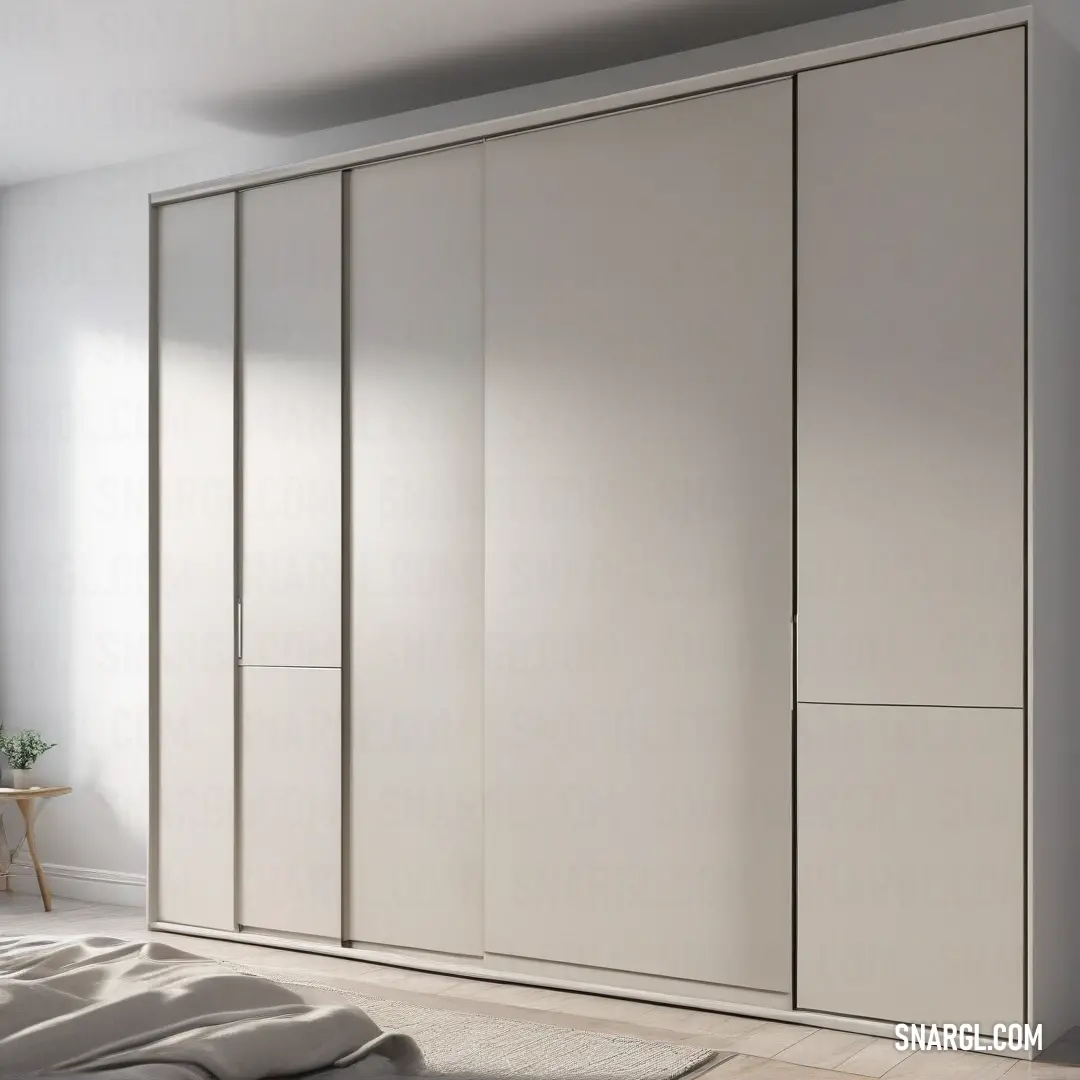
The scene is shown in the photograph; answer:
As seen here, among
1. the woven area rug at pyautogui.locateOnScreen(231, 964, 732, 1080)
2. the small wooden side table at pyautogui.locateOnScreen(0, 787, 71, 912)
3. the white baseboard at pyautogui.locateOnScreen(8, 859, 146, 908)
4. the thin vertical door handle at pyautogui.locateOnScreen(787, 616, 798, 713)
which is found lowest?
the white baseboard at pyautogui.locateOnScreen(8, 859, 146, 908)

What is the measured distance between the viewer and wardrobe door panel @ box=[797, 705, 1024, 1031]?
3250mm

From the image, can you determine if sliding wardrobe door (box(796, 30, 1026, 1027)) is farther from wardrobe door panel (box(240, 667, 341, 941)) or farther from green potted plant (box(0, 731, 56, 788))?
green potted plant (box(0, 731, 56, 788))

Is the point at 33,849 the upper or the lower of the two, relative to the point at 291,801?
lower

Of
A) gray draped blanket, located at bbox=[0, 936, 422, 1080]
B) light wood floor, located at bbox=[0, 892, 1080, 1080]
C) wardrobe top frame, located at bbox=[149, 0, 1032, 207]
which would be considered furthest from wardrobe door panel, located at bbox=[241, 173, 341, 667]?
gray draped blanket, located at bbox=[0, 936, 422, 1080]

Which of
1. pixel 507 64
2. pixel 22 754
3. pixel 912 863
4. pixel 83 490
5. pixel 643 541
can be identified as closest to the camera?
pixel 912 863

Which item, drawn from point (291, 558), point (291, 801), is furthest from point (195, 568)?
point (291, 801)

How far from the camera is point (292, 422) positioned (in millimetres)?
4445

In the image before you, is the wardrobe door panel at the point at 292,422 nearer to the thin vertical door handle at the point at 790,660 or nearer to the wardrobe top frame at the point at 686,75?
the wardrobe top frame at the point at 686,75

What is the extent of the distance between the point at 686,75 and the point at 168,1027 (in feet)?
10.4

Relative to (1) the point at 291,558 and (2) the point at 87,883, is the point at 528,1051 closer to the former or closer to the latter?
(1) the point at 291,558

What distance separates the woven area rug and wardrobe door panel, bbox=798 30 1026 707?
3.15 ft

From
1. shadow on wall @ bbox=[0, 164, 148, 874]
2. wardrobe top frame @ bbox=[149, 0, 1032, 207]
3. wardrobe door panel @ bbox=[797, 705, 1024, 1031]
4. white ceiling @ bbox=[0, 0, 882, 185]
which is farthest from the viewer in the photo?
shadow on wall @ bbox=[0, 164, 148, 874]

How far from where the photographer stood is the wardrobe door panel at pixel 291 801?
14.2 ft

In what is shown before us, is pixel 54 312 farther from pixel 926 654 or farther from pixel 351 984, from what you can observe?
pixel 926 654
